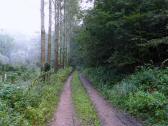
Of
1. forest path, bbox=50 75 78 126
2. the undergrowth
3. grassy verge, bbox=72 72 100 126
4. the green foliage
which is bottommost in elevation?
forest path, bbox=50 75 78 126

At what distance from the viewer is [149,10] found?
1783cm

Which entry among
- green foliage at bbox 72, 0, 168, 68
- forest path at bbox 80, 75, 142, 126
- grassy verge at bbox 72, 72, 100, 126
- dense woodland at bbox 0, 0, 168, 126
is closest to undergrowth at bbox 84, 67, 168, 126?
dense woodland at bbox 0, 0, 168, 126

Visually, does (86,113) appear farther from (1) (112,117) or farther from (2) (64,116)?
(1) (112,117)

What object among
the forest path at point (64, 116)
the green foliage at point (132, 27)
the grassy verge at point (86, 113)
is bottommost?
the forest path at point (64, 116)

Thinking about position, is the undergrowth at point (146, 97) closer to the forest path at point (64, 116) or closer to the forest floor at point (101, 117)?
the forest floor at point (101, 117)

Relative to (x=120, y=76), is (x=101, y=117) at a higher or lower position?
lower

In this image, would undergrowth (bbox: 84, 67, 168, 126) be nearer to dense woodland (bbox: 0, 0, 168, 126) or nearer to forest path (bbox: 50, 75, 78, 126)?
dense woodland (bbox: 0, 0, 168, 126)

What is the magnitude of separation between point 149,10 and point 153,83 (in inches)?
214

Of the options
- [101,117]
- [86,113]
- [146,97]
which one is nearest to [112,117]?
[101,117]

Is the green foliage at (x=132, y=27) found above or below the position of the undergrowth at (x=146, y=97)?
above

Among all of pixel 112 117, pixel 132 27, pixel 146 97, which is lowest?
pixel 112 117

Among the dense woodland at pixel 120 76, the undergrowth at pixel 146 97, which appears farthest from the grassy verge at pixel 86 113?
the undergrowth at pixel 146 97

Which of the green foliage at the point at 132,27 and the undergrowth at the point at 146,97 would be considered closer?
the undergrowth at the point at 146,97

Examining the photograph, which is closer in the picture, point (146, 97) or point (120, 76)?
point (146, 97)
